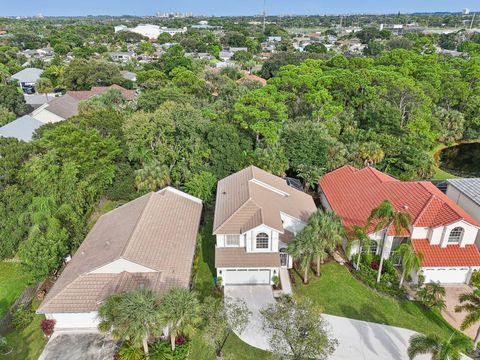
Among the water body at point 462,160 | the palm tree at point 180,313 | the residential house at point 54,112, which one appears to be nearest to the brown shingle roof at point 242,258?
the palm tree at point 180,313

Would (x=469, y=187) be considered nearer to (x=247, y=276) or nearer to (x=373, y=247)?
(x=373, y=247)

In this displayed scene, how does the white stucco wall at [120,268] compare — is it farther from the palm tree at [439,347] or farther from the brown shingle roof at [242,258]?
the palm tree at [439,347]

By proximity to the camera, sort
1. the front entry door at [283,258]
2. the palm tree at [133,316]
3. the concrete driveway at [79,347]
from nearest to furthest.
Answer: the palm tree at [133,316] → the concrete driveway at [79,347] → the front entry door at [283,258]

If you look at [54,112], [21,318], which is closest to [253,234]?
[21,318]

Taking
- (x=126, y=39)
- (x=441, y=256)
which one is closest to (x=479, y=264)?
(x=441, y=256)

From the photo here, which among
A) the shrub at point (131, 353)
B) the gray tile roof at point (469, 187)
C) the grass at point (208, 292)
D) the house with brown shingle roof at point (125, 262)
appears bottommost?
the grass at point (208, 292)

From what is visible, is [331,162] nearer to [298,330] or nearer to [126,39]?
[298,330]

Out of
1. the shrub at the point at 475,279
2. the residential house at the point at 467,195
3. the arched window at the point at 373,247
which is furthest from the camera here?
the residential house at the point at 467,195
